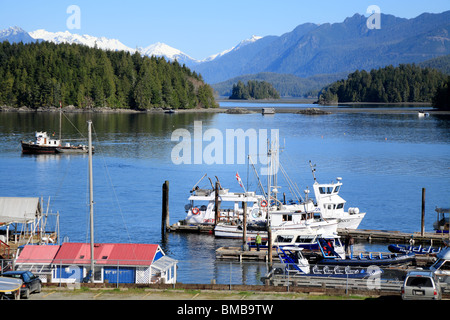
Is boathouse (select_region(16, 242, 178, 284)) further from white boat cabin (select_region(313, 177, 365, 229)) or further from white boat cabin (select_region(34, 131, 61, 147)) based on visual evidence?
white boat cabin (select_region(34, 131, 61, 147))

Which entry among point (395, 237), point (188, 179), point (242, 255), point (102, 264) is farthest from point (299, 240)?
point (188, 179)

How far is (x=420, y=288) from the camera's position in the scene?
91.8 feet

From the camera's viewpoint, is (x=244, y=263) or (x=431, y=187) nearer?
(x=244, y=263)

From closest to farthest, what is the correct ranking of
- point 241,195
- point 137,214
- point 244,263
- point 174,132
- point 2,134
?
point 244,263 → point 241,195 → point 137,214 → point 2,134 → point 174,132

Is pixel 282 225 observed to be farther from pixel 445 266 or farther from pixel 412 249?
pixel 445 266

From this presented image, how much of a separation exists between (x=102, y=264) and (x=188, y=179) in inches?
2010

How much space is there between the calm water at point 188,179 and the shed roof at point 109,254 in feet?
8.66

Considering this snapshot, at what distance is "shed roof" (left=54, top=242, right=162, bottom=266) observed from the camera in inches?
1412

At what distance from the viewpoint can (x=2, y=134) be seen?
5955 inches

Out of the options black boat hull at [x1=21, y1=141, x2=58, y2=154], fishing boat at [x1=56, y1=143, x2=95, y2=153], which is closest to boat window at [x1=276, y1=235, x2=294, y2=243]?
fishing boat at [x1=56, y1=143, x2=95, y2=153]
